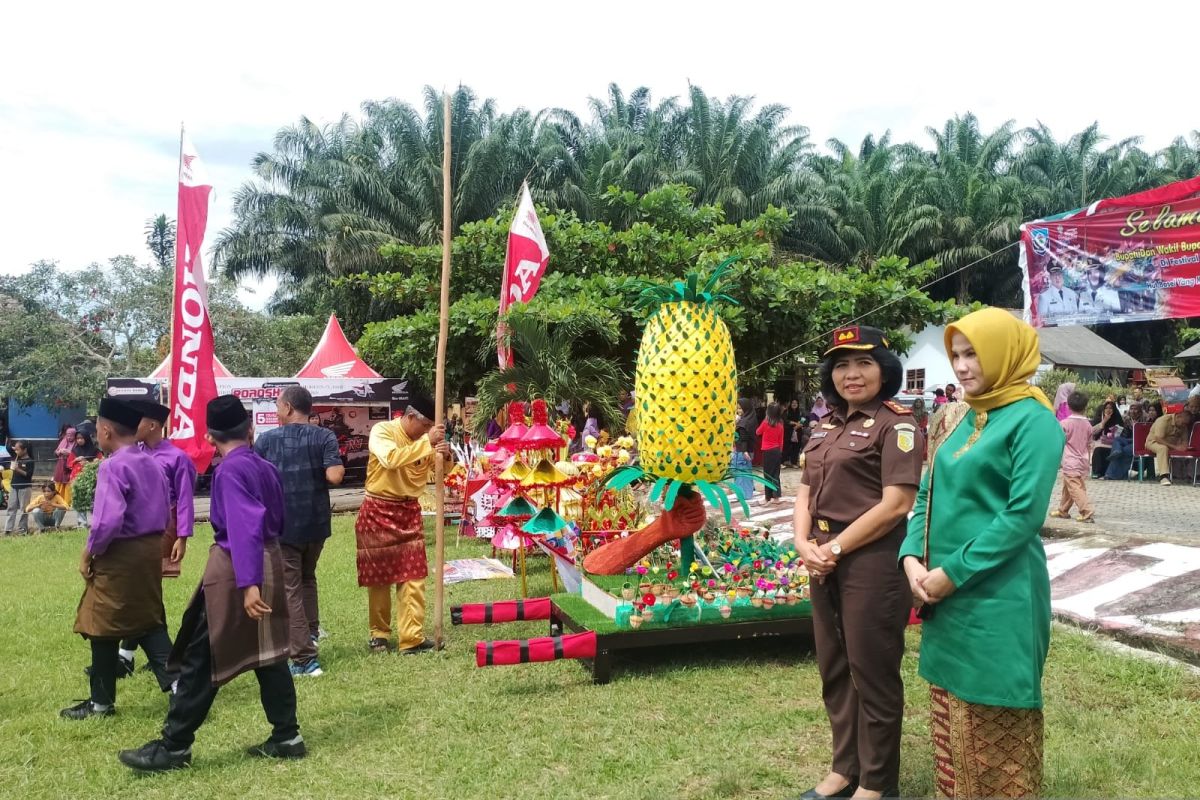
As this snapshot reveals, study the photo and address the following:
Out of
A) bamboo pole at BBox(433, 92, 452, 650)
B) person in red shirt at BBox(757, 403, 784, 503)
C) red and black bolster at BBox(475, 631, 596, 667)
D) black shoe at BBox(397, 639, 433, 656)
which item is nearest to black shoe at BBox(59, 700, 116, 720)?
black shoe at BBox(397, 639, 433, 656)

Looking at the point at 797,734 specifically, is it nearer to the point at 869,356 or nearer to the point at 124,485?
the point at 869,356

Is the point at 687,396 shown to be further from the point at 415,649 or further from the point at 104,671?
the point at 104,671

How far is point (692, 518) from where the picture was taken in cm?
491

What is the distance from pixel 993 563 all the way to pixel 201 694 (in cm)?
326

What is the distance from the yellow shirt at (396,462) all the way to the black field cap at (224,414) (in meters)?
1.58

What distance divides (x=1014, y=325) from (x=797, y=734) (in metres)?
2.31

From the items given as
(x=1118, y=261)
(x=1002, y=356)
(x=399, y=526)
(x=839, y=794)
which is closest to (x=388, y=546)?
(x=399, y=526)

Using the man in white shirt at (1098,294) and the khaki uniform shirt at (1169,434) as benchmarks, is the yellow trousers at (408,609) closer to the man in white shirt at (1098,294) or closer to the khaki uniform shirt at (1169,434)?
the man in white shirt at (1098,294)

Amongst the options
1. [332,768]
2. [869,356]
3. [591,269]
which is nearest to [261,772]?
[332,768]

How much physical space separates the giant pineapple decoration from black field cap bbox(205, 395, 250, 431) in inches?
80.0

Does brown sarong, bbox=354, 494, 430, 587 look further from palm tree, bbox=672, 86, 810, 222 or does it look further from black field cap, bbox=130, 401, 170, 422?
palm tree, bbox=672, 86, 810, 222

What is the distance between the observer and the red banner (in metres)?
8.07

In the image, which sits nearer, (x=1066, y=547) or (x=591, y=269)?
(x=1066, y=547)

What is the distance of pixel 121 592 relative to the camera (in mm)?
4402
